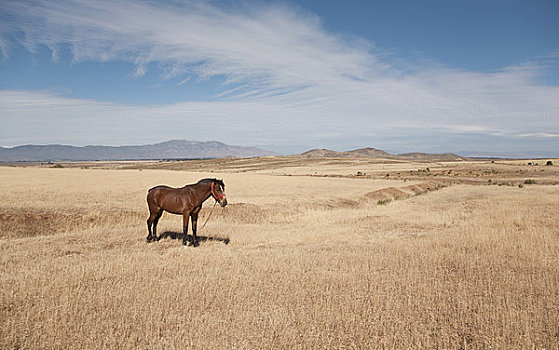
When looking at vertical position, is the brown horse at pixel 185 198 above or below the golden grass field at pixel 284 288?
above

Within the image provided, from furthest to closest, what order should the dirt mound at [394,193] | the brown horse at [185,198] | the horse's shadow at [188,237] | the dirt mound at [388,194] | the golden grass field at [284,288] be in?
the dirt mound at [394,193] → the dirt mound at [388,194] → the horse's shadow at [188,237] → the brown horse at [185,198] → the golden grass field at [284,288]

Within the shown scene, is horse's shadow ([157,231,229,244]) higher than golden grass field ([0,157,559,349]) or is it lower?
lower

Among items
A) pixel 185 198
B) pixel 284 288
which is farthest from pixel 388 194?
pixel 284 288

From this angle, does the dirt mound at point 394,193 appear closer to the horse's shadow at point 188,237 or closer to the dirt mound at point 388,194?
the dirt mound at point 388,194

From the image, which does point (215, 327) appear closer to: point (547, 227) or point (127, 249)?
point (127, 249)

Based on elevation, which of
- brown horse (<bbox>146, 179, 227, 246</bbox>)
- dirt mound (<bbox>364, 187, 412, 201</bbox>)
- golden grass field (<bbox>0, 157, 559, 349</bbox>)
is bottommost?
dirt mound (<bbox>364, 187, 412, 201</bbox>)

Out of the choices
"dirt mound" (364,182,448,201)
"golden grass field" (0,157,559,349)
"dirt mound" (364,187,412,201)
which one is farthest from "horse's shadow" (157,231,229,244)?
"dirt mound" (364,187,412,201)

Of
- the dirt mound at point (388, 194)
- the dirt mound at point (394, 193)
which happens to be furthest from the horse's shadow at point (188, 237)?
the dirt mound at point (388, 194)

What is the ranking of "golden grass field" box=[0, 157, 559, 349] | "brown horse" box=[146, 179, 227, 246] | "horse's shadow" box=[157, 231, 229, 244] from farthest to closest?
"horse's shadow" box=[157, 231, 229, 244]
"brown horse" box=[146, 179, 227, 246]
"golden grass field" box=[0, 157, 559, 349]

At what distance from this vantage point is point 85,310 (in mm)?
6898

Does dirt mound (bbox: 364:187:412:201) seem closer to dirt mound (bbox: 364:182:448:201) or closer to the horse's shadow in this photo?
dirt mound (bbox: 364:182:448:201)

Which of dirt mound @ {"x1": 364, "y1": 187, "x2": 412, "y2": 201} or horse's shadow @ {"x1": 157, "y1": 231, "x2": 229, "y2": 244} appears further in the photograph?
dirt mound @ {"x1": 364, "y1": 187, "x2": 412, "y2": 201}

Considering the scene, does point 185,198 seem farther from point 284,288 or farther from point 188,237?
point 284,288

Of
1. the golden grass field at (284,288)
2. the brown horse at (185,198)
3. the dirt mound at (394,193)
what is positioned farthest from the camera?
the dirt mound at (394,193)
